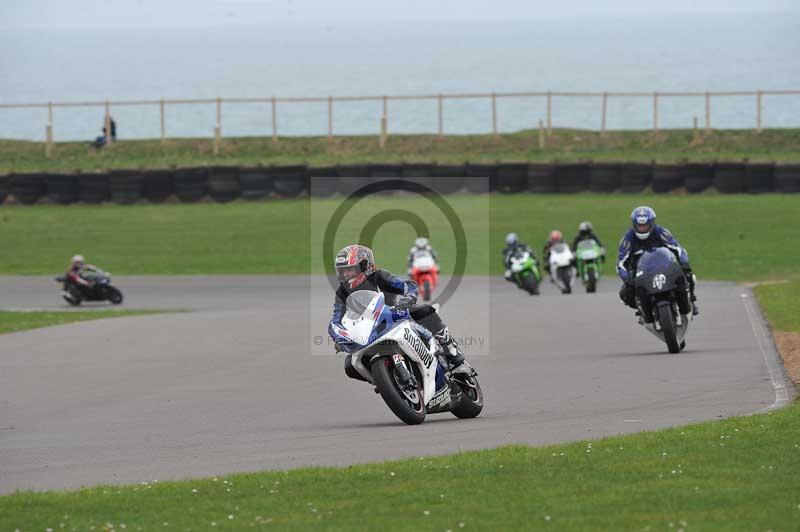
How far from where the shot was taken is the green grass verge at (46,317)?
24.8 metres

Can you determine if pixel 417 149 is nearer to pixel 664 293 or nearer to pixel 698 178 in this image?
pixel 698 178

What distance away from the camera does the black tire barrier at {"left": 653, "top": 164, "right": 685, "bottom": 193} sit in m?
44.2

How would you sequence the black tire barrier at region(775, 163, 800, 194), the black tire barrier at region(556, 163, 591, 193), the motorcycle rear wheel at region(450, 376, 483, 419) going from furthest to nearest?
the black tire barrier at region(556, 163, 591, 193) → the black tire barrier at region(775, 163, 800, 194) → the motorcycle rear wheel at region(450, 376, 483, 419)

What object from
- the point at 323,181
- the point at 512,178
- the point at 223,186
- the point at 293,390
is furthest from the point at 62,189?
the point at 293,390

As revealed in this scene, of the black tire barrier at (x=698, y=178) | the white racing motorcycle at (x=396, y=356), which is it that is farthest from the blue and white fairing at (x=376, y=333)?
the black tire barrier at (x=698, y=178)

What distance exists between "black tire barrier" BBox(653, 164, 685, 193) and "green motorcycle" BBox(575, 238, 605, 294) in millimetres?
14332

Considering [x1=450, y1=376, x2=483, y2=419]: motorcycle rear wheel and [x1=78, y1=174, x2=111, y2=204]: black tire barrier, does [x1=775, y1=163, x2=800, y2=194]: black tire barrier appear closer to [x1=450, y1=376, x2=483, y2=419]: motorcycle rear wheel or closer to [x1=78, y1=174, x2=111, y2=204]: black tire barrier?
[x1=78, y1=174, x2=111, y2=204]: black tire barrier

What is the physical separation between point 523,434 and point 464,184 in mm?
34743

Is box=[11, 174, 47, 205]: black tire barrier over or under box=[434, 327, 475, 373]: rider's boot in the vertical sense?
over

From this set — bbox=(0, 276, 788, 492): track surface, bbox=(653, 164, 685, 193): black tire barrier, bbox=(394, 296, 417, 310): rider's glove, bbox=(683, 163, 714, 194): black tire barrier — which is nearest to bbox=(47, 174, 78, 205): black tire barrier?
bbox=(653, 164, 685, 193): black tire barrier

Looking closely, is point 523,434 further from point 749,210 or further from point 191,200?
point 191,200

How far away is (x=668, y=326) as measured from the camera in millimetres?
17484

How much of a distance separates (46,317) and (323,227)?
62.6 feet

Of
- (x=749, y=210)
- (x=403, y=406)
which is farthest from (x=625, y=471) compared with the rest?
(x=749, y=210)
